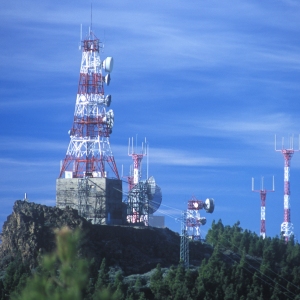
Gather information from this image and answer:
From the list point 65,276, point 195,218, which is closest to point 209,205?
point 195,218

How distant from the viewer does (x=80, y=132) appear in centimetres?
5216

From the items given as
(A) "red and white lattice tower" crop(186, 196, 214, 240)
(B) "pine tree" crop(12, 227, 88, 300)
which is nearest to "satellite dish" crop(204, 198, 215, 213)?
(A) "red and white lattice tower" crop(186, 196, 214, 240)

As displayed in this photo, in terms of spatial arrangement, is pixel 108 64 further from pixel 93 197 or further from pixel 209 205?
pixel 209 205

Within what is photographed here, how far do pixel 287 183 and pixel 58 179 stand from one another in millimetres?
33058

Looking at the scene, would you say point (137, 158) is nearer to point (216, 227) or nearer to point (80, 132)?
point (216, 227)

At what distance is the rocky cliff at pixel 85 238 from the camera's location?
4488 centimetres

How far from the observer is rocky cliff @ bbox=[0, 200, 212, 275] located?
4488 centimetres

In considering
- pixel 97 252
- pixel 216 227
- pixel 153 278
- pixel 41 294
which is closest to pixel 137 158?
pixel 216 227

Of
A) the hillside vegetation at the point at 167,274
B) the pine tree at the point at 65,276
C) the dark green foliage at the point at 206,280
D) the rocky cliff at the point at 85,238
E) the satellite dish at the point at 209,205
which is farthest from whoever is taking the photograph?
the satellite dish at the point at 209,205

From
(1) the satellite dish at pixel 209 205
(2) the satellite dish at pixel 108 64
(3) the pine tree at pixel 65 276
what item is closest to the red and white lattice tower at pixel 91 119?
(2) the satellite dish at pixel 108 64

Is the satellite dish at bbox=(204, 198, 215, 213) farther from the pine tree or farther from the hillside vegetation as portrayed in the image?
the pine tree

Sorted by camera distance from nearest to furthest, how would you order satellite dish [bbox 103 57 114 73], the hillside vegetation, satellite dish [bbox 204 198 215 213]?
the hillside vegetation
satellite dish [bbox 103 57 114 73]
satellite dish [bbox 204 198 215 213]

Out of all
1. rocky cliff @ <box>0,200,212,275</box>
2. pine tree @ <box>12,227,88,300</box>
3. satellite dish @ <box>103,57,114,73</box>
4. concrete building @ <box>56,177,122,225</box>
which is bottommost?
pine tree @ <box>12,227,88,300</box>

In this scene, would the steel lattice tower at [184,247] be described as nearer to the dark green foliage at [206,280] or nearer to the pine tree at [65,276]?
the dark green foliage at [206,280]
